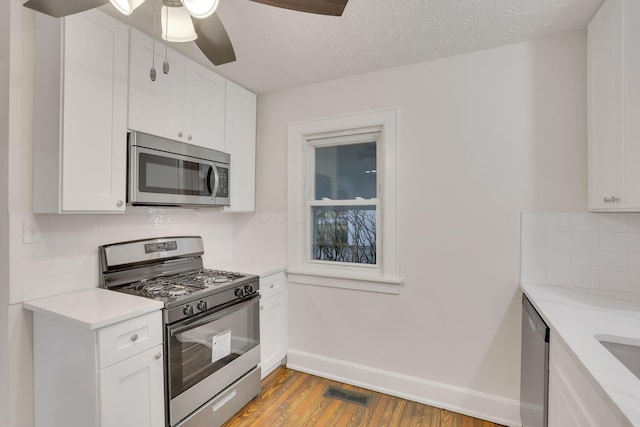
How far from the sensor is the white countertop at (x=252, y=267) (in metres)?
2.34

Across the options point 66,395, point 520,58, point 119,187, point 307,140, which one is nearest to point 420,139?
point 520,58

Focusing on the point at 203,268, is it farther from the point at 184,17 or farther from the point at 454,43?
the point at 454,43

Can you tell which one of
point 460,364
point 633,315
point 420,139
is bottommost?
point 460,364

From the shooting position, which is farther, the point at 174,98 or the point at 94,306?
the point at 174,98

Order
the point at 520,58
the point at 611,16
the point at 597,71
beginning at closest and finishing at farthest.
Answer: the point at 611,16 → the point at 597,71 → the point at 520,58

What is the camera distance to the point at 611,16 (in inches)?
57.4

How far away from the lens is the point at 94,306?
1.47m

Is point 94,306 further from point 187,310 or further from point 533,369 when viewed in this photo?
point 533,369

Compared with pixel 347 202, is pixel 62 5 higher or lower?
higher

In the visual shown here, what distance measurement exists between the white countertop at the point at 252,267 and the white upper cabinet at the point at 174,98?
96 centimetres

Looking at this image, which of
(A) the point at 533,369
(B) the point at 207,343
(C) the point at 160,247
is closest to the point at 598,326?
(A) the point at 533,369

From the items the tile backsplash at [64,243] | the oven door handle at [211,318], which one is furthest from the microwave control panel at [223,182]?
the oven door handle at [211,318]

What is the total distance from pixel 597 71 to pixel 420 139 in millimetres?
970

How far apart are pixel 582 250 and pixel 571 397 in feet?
3.51
